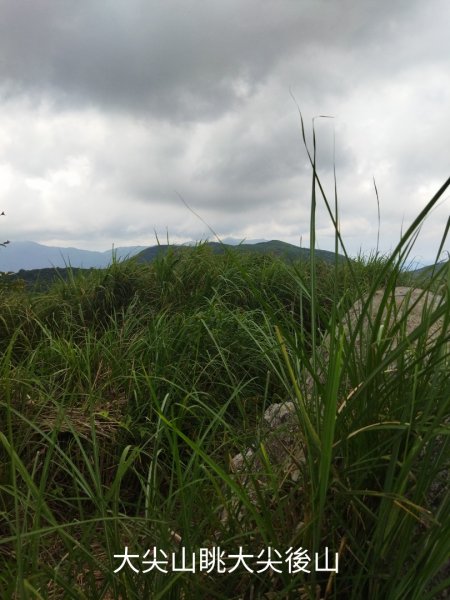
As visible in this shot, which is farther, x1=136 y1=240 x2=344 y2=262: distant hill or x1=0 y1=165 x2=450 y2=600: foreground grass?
x1=136 y1=240 x2=344 y2=262: distant hill

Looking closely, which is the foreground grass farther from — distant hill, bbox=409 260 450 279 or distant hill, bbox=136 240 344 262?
distant hill, bbox=136 240 344 262

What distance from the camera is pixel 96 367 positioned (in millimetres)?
2912

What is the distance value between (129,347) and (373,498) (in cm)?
217

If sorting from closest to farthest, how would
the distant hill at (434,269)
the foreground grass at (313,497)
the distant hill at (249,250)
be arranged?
1. the foreground grass at (313,497)
2. the distant hill at (434,269)
3. the distant hill at (249,250)

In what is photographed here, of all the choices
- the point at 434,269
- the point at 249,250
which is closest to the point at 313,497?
the point at 434,269

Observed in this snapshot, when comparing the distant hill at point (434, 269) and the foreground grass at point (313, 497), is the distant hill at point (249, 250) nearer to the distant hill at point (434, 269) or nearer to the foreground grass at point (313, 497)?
the distant hill at point (434, 269)

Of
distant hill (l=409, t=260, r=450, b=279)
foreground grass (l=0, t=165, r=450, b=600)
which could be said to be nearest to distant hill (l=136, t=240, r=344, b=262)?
distant hill (l=409, t=260, r=450, b=279)

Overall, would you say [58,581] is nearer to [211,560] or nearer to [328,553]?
[211,560]

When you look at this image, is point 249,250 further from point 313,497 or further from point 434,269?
point 313,497

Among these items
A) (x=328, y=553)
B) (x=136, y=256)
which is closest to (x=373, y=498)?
(x=328, y=553)

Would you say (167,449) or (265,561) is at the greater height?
(265,561)

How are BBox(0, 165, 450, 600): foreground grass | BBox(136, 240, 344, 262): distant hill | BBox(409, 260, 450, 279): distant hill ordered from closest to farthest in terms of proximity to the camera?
1. BBox(0, 165, 450, 600): foreground grass
2. BBox(409, 260, 450, 279): distant hill
3. BBox(136, 240, 344, 262): distant hill

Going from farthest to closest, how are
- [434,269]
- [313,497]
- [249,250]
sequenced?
[249,250]
[434,269]
[313,497]

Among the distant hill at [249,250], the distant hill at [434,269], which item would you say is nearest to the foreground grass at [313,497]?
the distant hill at [434,269]
